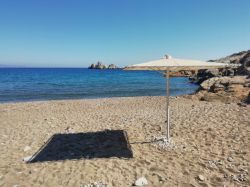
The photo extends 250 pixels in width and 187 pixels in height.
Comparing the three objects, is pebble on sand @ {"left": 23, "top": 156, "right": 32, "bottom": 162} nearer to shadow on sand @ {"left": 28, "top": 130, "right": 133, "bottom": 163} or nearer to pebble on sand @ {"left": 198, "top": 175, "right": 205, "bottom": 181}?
shadow on sand @ {"left": 28, "top": 130, "right": 133, "bottom": 163}

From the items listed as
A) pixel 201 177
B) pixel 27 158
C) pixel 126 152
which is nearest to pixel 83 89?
pixel 27 158

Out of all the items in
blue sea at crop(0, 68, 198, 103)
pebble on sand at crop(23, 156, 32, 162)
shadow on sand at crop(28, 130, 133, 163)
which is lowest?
blue sea at crop(0, 68, 198, 103)

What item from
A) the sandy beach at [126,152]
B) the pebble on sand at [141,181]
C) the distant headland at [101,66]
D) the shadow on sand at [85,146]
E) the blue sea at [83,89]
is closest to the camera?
the pebble on sand at [141,181]

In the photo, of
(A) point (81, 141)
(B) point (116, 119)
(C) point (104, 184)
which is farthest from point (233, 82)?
(C) point (104, 184)

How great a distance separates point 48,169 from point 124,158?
80.0 inches

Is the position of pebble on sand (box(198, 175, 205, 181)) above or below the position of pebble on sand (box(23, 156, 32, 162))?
above

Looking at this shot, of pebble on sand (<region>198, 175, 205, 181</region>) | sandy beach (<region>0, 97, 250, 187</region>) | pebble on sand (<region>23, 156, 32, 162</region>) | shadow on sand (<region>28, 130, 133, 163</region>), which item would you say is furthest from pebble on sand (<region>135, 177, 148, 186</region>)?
pebble on sand (<region>23, 156, 32, 162</region>)

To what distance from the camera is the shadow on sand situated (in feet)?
24.8

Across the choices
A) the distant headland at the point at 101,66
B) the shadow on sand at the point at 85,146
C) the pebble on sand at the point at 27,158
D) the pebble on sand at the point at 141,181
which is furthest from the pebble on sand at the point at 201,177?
the distant headland at the point at 101,66

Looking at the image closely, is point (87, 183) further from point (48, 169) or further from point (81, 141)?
point (81, 141)

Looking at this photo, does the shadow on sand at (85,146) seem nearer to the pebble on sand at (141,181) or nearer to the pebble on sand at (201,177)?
the pebble on sand at (141,181)

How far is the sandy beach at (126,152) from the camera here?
20.0 ft

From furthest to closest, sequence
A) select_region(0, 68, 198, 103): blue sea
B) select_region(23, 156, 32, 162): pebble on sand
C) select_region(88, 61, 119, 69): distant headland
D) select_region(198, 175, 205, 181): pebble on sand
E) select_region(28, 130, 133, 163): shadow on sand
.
Result: select_region(88, 61, 119, 69): distant headland < select_region(0, 68, 198, 103): blue sea < select_region(28, 130, 133, 163): shadow on sand < select_region(23, 156, 32, 162): pebble on sand < select_region(198, 175, 205, 181): pebble on sand

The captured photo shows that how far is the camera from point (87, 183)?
5.86 meters
